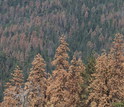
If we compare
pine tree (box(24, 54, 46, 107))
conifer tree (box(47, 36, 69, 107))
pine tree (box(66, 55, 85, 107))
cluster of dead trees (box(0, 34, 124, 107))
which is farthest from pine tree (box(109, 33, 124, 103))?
pine tree (box(24, 54, 46, 107))

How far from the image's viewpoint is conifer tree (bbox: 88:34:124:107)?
29.4 metres

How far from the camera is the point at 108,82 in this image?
29781 mm

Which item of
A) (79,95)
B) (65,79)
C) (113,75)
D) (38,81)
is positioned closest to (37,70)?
(38,81)

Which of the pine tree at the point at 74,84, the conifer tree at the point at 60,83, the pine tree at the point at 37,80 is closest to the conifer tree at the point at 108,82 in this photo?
the pine tree at the point at 74,84

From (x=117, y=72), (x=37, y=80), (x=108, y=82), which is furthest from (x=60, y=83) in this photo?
(x=117, y=72)

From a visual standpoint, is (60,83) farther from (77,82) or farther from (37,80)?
(37,80)

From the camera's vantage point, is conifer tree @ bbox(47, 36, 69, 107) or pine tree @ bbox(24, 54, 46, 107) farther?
pine tree @ bbox(24, 54, 46, 107)

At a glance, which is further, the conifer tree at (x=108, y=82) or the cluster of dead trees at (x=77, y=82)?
the cluster of dead trees at (x=77, y=82)

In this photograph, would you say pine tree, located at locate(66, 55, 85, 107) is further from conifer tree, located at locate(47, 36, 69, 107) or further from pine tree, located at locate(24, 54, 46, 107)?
pine tree, located at locate(24, 54, 46, 107)

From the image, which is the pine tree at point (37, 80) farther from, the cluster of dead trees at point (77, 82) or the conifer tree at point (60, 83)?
the conifer tree at point (60, 83)

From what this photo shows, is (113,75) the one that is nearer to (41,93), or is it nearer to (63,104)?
(63,104)

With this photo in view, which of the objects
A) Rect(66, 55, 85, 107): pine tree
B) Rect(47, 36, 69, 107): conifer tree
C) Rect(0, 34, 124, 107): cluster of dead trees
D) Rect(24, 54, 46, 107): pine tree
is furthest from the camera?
Rect(24, 54, 46, 107): pine tree

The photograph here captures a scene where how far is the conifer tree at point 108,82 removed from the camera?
96.4ft

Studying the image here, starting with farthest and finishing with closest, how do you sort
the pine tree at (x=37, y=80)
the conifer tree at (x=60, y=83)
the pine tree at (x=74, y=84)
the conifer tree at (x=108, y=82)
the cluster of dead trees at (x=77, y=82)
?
the pine tree at (x=37, y=80) < the pine tree at (x=74, y=84) < the conifer tree at (x=60, y=83) < the cluster of dead trees at (x=77, y=82) < the conifer tree at (x=108, y=82)
